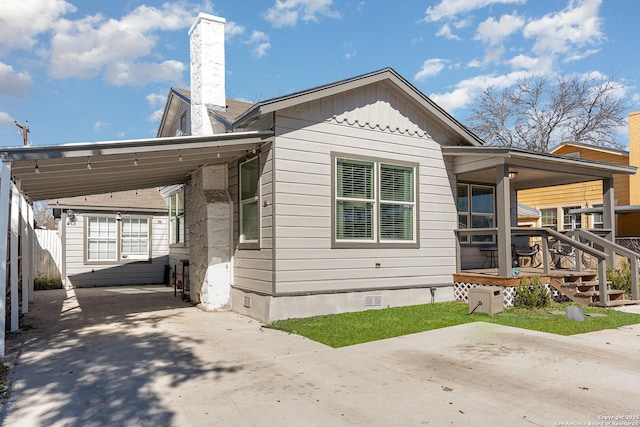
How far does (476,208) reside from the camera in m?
11.2

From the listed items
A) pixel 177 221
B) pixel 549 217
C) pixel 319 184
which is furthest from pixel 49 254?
pixel 549 217

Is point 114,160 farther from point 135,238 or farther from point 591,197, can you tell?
point 591,197

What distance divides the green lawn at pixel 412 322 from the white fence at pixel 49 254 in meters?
10.9

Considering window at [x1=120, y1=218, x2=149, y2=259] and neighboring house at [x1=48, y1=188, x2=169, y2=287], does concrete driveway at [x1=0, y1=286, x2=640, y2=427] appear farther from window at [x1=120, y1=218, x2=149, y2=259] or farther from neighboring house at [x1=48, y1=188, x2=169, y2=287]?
window at [x1=120, y1=218, x2=149, y2=259]

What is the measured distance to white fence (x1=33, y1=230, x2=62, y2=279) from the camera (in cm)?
1477

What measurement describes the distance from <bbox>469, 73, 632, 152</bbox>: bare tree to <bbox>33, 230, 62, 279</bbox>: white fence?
27.5 m

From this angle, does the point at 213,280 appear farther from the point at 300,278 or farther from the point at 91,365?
the point at 91,365

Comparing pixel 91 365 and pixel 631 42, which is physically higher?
pixel 631 42

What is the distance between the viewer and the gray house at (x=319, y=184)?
25.4 ft

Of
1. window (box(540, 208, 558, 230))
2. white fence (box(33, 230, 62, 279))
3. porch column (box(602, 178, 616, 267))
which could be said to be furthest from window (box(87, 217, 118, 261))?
window (box(540, 208, 558, 230))

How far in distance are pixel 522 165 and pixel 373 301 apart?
4.10 m

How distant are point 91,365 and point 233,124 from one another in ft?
16.3

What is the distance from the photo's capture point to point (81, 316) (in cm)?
875

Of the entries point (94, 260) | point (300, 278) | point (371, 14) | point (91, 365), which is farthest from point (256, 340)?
point (371, 14)
